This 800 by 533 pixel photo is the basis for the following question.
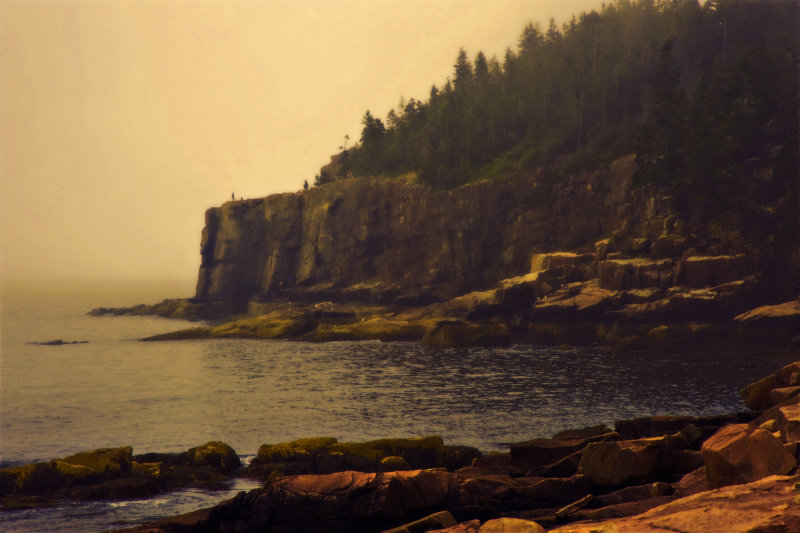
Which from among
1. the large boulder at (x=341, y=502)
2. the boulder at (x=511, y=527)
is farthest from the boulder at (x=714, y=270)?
the boulder at (x=511, y=527)

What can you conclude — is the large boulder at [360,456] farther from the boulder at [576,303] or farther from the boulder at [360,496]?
the boulder at [576,303]

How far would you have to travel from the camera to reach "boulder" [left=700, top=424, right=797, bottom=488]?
36.4 ft

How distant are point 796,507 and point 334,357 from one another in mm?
54120

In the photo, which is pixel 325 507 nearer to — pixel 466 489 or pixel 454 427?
pixel 466 489

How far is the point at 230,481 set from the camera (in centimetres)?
2423

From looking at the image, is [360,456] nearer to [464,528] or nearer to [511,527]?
[464,528]

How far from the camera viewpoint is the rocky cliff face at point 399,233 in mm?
87688

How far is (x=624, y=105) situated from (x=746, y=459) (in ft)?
333

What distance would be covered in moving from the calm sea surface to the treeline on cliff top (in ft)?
98.7

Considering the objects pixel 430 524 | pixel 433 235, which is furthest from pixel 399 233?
pixel 430 524

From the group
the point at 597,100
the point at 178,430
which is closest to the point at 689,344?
the point at 178,430

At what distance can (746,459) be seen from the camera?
1149cm

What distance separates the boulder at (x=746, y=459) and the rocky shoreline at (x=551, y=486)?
0.06ft

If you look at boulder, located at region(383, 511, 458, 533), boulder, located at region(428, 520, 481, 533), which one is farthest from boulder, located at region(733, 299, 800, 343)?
boulder, located at region(428, 520, 481, 533)
